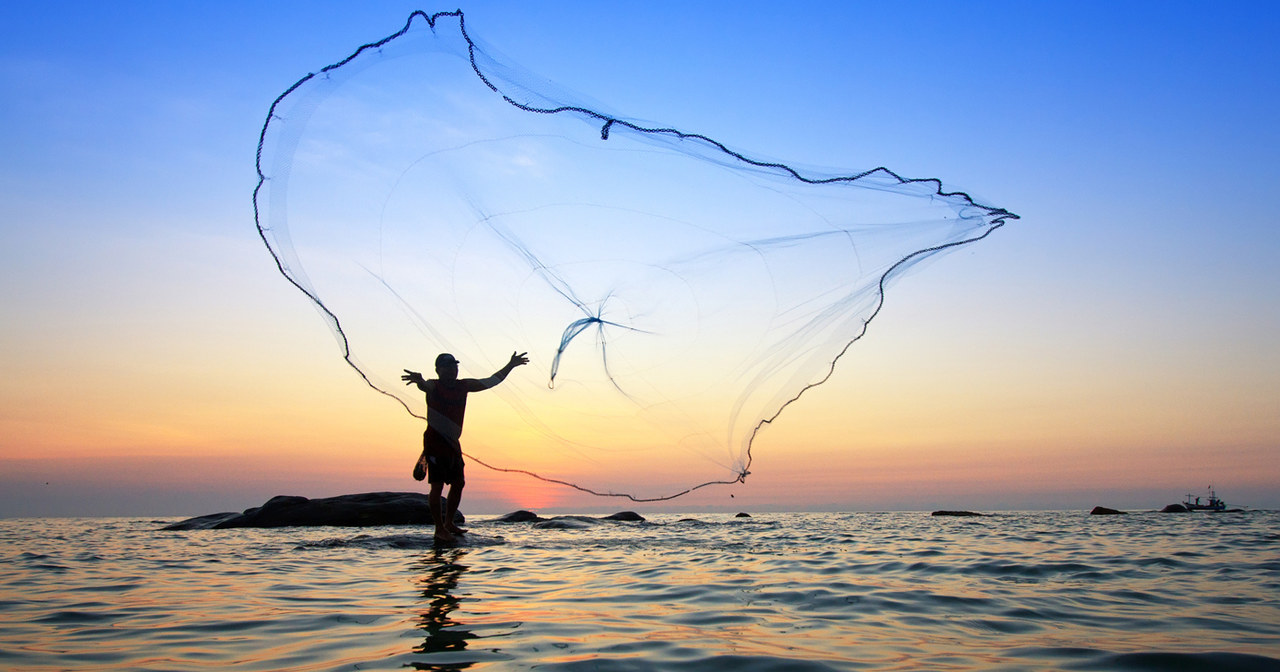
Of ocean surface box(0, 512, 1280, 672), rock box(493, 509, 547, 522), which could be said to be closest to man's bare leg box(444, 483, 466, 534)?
ocean surface box(0, 512, 1280, 672)

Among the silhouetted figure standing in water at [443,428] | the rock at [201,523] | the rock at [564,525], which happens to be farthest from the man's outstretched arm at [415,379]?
the rock at [201,523]

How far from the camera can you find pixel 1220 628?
5.96 meters

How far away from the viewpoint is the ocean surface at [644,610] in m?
4.93

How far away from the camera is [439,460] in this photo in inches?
526

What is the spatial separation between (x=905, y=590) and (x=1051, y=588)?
149cm

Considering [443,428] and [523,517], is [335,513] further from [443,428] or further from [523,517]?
[443,428]

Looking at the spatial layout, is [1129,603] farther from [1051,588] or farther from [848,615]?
[848,615]

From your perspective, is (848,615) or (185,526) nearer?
(848,615)

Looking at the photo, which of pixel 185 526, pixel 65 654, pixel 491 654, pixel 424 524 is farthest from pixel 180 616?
pixel 185 526

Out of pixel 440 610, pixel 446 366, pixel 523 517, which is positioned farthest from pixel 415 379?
pixel 523 517

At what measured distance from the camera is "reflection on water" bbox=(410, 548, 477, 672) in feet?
16.4

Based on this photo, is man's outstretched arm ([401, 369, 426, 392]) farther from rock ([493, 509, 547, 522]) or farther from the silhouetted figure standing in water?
rock ([493, 509, 547, 522])

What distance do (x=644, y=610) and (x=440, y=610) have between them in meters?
1.71

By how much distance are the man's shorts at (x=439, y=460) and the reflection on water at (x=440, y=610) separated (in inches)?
91.2
